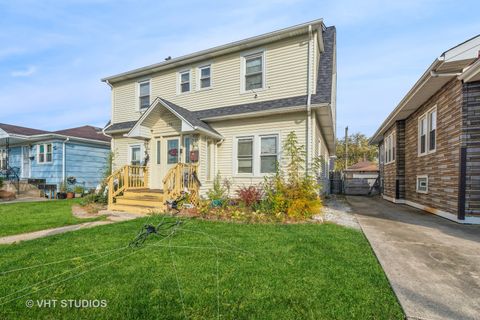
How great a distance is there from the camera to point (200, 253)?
367 cm

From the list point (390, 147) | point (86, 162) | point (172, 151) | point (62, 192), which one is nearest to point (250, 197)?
point (172, 151)

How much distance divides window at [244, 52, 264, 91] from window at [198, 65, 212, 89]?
1.63 meters

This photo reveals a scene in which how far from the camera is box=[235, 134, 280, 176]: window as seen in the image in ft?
26.7

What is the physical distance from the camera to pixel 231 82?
354 inches

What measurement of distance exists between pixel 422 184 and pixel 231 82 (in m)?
7.89

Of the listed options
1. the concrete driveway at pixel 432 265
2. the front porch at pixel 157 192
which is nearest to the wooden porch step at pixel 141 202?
the front porch at pixel 157 192

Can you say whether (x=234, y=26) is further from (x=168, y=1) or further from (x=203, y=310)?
(x=203, y=310)

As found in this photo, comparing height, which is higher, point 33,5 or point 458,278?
point 33,5

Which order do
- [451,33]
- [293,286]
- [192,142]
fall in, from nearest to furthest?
1. [293,286]
2. [192,142]
3. [451,33]

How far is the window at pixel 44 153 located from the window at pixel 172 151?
974cm

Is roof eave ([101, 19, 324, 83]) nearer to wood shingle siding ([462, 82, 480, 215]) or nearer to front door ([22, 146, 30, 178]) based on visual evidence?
wood shingle siding ([462, 82, 480, 215])

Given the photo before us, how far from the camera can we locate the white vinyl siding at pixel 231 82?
798 cm

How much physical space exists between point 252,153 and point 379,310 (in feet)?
21.3

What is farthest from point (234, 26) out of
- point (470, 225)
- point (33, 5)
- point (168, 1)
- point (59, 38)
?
point (470, 225)
